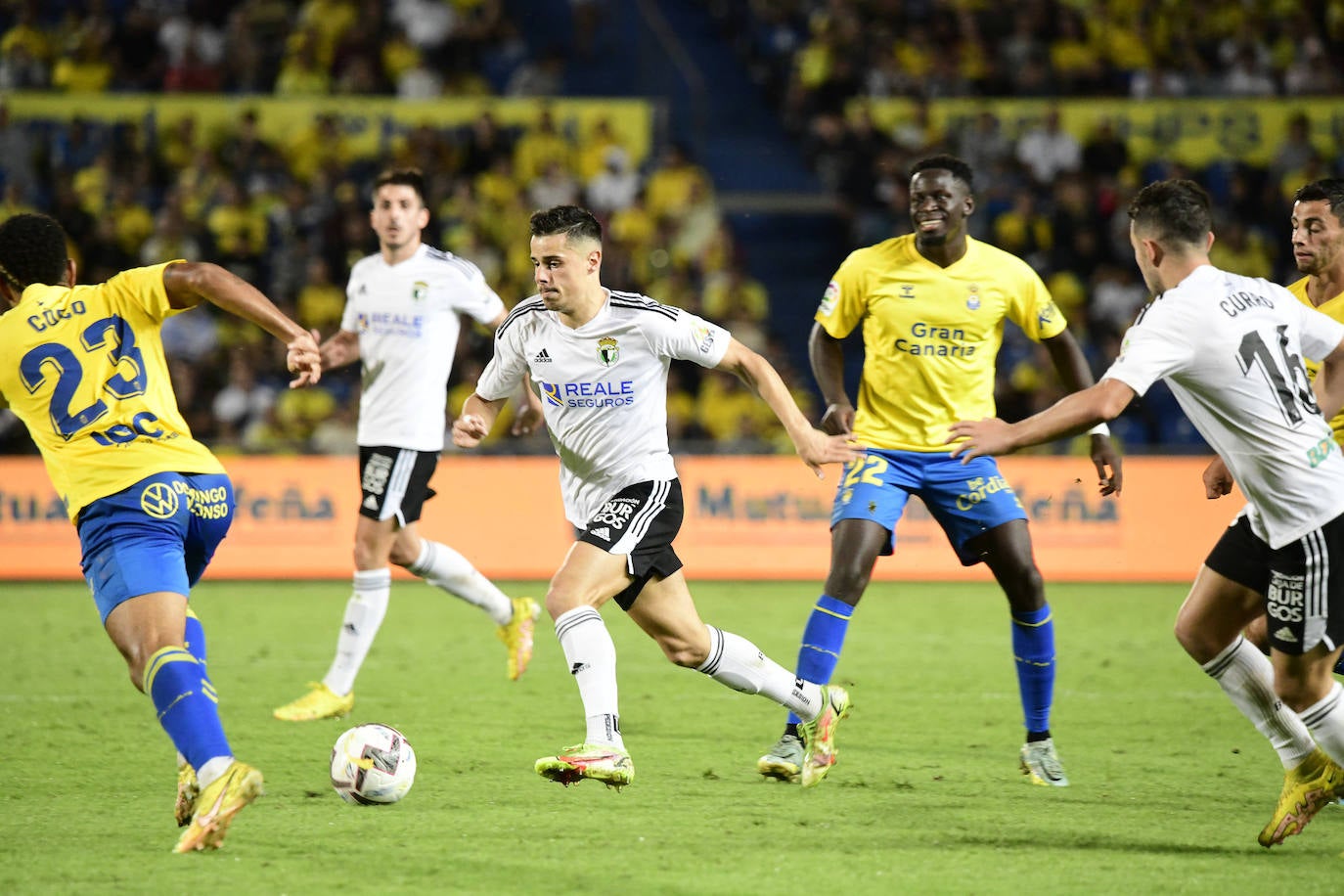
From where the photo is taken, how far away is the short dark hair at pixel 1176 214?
5238 mm

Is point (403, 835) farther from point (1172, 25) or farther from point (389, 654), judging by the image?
point (1172, 25)

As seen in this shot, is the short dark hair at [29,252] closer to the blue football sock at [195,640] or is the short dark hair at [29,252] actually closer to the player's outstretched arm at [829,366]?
the blue football sock at [195,640]

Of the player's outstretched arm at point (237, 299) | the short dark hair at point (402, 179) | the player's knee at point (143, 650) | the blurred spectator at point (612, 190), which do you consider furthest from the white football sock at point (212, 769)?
the blurred spectator at point (612, 190)

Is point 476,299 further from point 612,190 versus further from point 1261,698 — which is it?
point 612,190

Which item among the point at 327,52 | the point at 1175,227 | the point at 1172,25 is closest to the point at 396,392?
the point at 1175,227

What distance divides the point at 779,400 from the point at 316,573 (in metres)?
9.23

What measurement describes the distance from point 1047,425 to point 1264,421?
2.88ft

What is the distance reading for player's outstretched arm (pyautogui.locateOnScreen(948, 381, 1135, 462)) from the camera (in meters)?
4.77

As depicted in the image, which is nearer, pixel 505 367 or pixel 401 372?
pixel 505 367

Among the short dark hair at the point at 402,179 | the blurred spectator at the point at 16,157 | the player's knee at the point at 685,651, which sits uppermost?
the blurred spectator at the point at 16,157

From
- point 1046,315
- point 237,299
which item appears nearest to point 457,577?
point 237,299

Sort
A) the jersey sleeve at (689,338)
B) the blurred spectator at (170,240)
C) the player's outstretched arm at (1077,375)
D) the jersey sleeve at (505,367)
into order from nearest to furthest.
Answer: the jersey sleeve at (689,338) < the jersey sleeve at (505,367) < the player's outstretched arm at (1077,375) < the blurred spectator at (170,240)

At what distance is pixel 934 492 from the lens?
6.81 meters

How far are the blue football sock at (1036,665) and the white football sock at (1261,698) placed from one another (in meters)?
1.01
